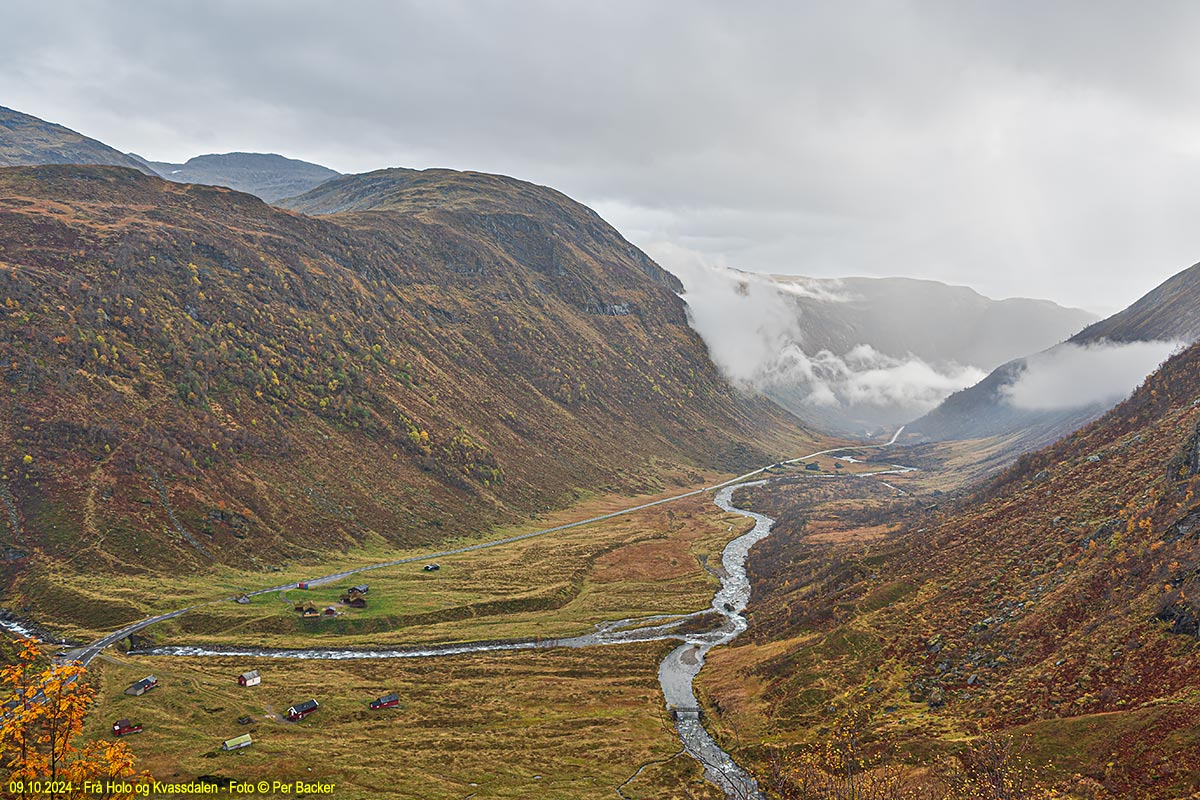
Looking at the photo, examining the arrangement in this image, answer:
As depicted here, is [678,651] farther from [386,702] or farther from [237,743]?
[237,743]

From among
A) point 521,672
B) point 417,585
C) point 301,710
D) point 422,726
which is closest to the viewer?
point 301,710

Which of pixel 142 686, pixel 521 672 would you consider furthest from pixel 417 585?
pixel 142 686

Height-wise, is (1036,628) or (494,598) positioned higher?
(1036,628)

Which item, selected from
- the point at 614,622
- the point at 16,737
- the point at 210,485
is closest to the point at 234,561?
the point at 210,485

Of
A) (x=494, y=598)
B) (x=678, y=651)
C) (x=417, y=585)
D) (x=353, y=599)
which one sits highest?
(x=353, y=599)

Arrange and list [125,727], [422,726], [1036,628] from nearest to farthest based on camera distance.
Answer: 1. [1036,628]
2. [125,727]
3. [422,726]

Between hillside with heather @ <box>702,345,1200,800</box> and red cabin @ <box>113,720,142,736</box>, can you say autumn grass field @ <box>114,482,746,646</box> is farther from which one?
hillside with heather @ <box>702,345,1200,800</box>

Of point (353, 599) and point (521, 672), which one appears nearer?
point (521, 672)
